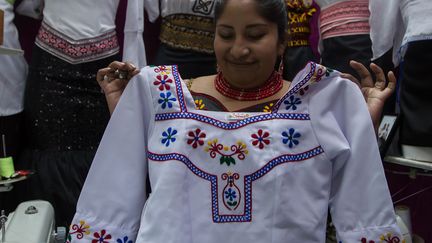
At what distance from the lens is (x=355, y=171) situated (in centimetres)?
109

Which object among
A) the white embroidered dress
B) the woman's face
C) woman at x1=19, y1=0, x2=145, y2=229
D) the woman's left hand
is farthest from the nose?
woman at x1=19, y1=0, x2=145, y2=229

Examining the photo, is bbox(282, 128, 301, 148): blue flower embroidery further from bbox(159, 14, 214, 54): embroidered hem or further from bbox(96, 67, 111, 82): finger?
bbox(159, 14, 214, 54): embroidered hem

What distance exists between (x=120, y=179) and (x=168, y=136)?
0.14 m

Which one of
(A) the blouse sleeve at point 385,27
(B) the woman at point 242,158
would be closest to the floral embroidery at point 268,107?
(B) the woman at point 242,158

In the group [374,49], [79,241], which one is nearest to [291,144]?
[79,241]

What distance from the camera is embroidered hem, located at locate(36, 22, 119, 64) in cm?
189

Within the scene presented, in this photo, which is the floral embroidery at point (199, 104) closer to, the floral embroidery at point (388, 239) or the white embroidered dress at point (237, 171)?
the white embroidered dress at point (237, 171)

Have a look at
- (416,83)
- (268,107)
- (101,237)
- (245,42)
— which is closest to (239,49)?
(245,42)

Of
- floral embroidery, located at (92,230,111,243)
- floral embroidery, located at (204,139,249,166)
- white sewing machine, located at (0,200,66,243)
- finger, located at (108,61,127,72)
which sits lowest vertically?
white sewing machine, located at (0,200,66,243)

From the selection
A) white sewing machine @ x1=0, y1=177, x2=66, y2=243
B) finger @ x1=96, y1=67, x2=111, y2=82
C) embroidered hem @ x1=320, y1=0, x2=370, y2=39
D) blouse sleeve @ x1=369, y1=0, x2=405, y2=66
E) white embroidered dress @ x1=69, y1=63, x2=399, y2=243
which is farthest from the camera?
embroidered hem @ x1=320, y1=0, x2=370, y2=39

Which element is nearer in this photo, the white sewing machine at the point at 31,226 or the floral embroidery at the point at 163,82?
the floral embroidery at the point at 163,82

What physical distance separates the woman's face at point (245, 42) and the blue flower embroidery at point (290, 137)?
14 centimetres

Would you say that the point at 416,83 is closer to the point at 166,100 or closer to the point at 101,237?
the point at 166,100

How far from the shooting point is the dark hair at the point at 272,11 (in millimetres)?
1086
